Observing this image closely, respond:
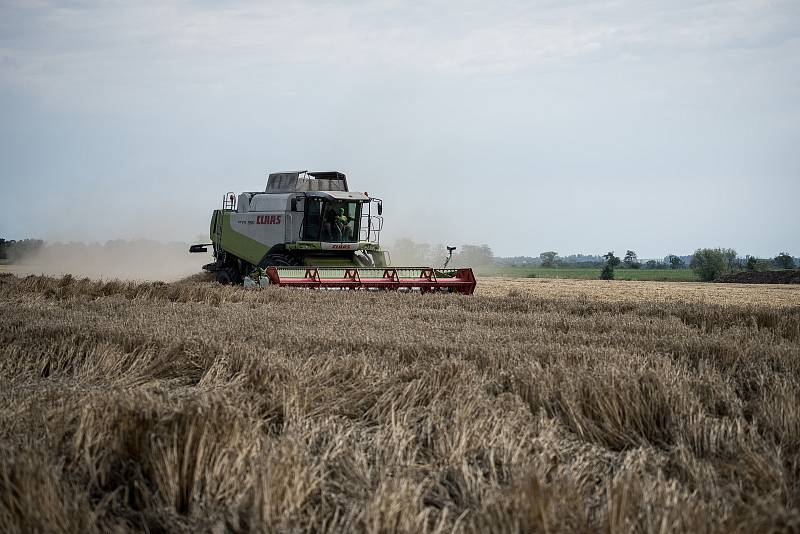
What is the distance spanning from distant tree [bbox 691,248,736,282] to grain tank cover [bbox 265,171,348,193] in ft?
130

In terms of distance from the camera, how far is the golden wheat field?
3.17 meters

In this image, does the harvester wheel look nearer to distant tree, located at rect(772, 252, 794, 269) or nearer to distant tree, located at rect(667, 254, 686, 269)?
distant tree, located at rect(772, 252, 794, 269)

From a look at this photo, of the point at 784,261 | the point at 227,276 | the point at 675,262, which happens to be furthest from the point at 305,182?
the point at 675,262

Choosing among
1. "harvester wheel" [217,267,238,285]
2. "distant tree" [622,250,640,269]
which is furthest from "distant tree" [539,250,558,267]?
"harvester wheel" [217,267,238,285]

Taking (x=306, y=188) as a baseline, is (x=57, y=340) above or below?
below

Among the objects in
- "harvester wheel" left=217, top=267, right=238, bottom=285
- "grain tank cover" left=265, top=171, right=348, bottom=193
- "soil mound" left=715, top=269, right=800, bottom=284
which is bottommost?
"harvester wheel" left=217, top=267, right=238, bottom=285

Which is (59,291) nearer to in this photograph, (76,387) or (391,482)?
(76,387)

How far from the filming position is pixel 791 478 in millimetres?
3719

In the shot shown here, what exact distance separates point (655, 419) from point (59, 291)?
1060 centimetres

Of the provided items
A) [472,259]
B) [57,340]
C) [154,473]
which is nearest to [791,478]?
[154,473]

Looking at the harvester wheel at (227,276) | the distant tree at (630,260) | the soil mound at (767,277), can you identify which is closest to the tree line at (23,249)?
the harvester wheel at (227,276)

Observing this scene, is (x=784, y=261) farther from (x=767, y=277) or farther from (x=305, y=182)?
(x=305, y=182)

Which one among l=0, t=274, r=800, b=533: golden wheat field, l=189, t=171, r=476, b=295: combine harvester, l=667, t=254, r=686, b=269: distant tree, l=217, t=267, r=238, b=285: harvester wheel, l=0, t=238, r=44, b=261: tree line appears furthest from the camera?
l=667, t=254, r=686, b=269: distant tree

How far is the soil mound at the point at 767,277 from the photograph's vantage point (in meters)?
45.6
